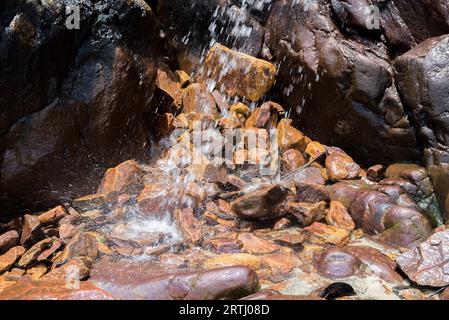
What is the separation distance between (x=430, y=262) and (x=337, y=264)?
3.12 feet

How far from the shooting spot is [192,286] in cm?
377

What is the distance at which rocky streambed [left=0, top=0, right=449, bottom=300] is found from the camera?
4438 mm

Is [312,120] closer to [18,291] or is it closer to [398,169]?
[398,169]

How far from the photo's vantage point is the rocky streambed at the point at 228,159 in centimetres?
444

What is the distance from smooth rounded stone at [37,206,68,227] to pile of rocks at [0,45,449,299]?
0.01 meters

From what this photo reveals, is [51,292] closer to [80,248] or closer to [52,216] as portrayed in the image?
[80,248]

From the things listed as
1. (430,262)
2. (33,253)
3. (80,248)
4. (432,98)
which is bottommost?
(33,253)

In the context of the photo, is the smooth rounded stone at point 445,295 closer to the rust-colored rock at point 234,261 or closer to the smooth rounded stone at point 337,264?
the smooth rounded stone at point 337,264

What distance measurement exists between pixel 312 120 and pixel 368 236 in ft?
9.57

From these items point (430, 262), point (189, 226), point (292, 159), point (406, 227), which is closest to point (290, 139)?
point (292, 159)

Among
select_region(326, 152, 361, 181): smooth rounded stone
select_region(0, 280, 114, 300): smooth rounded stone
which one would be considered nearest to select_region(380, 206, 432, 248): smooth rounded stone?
select_region(326, 152, 361, 181): smooth rounded stone

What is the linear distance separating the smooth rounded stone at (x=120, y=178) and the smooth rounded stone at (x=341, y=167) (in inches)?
121

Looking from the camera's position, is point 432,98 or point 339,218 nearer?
point 339,218
